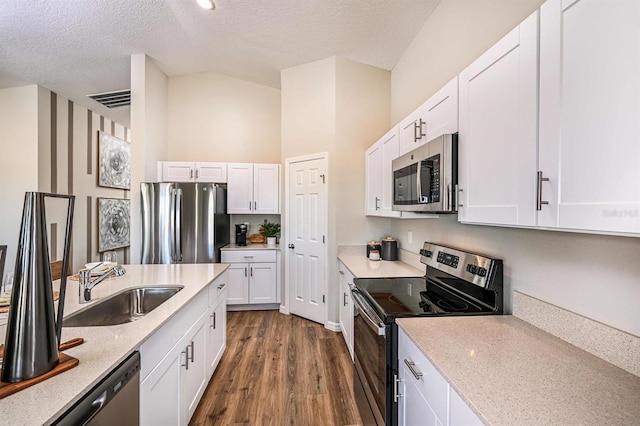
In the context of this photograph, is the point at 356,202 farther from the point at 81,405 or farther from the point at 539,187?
the point at 81,405

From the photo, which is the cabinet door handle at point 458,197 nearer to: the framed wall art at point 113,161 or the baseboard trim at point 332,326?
the baseboard trim at point 332,326

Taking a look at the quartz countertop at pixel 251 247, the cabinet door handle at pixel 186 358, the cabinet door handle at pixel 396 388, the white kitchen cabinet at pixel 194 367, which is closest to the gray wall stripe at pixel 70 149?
the quartz countertop at pixel 251 247

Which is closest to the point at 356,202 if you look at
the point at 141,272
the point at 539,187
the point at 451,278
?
the point at 451,278

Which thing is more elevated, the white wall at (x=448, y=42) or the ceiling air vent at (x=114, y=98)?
the ceiling air vent at (x=114, y=98)

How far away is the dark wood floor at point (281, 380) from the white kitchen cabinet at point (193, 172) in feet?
6.79

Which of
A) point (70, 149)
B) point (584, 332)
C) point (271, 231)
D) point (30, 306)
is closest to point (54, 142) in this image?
point (70, 149)

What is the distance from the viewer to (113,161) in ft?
18.4

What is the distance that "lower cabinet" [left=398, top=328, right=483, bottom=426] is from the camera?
95cm

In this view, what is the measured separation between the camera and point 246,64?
Answer: 13.8 ft

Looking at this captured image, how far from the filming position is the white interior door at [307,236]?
372 centimetres

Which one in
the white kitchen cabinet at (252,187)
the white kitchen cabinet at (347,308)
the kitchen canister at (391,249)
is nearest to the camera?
the white kitchen cabinet at (347,308)

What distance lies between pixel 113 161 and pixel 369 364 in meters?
5.78

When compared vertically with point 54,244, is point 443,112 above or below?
above

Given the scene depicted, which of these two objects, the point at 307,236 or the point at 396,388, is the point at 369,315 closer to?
the point at 396,388
